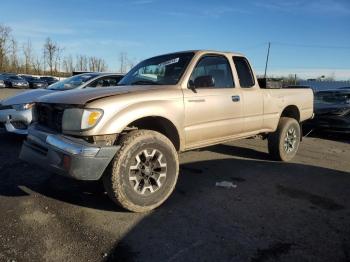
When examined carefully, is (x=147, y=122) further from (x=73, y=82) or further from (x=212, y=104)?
(x=73, y=82)

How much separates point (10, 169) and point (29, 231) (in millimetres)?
2436

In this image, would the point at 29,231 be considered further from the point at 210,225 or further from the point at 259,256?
the point at 259,256

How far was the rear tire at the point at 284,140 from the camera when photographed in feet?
23.3

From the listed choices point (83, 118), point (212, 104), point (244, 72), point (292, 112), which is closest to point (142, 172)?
point (83, 118)

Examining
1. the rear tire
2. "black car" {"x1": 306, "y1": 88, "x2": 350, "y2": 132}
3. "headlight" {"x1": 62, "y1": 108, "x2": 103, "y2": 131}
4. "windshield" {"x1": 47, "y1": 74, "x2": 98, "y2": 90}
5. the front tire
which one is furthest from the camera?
"black car" {"x1": 306, "y1": 88, "x2": 350, "y2": 132}

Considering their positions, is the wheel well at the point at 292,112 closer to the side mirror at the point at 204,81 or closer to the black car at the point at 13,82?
the side mirror at the point at 204,81

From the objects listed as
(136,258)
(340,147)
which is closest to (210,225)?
(136,258)

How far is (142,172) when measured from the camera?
4.50m

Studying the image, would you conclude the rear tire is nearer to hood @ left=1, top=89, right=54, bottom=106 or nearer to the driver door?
the driver door

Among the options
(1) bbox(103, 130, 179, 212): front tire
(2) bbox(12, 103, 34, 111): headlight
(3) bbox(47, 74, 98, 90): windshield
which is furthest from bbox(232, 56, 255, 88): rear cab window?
(2) bbox(12, 103, 34, 111): headlight

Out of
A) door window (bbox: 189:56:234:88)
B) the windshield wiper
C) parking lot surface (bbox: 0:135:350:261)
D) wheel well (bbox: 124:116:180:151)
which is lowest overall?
parking lot surface (bbox: 0:135:350:261)

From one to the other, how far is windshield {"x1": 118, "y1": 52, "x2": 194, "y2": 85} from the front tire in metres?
1.11

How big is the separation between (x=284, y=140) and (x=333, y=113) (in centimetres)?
408

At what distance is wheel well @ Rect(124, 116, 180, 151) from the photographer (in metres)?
4.86
